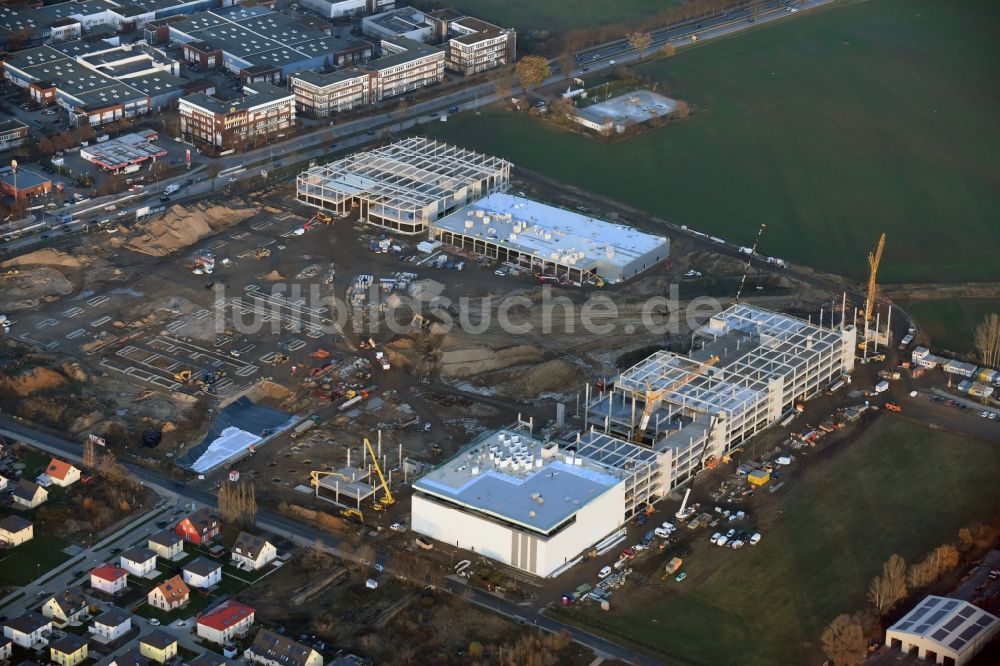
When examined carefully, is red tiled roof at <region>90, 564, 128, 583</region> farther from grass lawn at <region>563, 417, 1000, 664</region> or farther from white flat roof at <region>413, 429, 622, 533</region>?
grass lawn at <region>563, 417, 1000, 664</region>

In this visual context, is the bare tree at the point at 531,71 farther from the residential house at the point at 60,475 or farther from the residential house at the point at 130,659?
the residential house at the point at 130,659

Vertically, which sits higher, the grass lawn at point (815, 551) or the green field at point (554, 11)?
the grass lawn at point (815, 551)

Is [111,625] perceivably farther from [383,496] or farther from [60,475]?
[383,496]

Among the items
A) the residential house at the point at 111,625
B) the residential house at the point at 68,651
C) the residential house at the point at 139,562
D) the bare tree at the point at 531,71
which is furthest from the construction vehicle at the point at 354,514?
the bare tree at the point at 531,71

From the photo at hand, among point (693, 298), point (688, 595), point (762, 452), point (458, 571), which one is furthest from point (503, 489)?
point (693, 298)

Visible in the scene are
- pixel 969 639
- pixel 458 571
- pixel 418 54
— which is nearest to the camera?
pixel 969 639

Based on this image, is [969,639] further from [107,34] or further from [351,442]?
[107,34]
